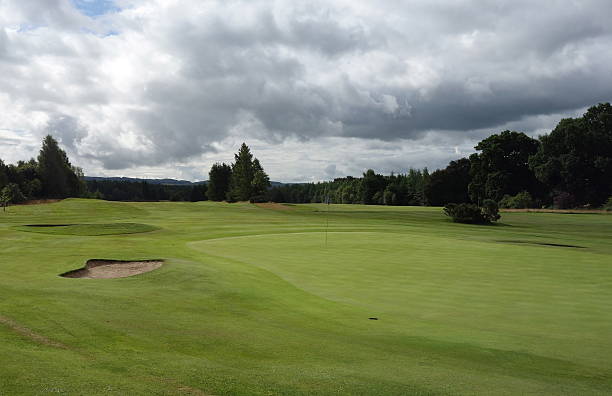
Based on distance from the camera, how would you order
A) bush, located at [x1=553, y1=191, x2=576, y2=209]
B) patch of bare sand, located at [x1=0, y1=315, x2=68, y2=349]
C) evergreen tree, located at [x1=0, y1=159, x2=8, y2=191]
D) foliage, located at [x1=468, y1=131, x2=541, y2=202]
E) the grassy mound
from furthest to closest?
evergreen tree, located at [x1=0, y1=159, x2=8, y2=191] → foliage, located at [x1=468, y1=131, x2=541, y2=202] → bush, located at [x1=553, y1=191, x2=576, y2=209] → the grassy mound → patch of bare sand, located at [x1=0, y1=315, x2=68, y2=349]

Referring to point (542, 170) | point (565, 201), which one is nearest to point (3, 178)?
point (542, 170)

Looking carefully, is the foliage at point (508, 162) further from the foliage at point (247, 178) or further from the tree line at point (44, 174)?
the tree line at point (44, 174)

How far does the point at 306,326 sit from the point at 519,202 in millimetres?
94655

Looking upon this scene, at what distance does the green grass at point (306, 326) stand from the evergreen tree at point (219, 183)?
124923 mm

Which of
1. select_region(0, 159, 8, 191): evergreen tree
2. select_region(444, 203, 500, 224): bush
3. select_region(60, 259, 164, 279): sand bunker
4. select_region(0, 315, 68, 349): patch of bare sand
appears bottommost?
select_region(60, 259, 164, 279): sand bunker

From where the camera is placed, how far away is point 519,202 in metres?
96.8

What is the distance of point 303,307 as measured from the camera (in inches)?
626

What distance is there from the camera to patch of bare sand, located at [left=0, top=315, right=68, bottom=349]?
970cm

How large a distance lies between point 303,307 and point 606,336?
898 cm

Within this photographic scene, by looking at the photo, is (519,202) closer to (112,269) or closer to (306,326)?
(112,269)

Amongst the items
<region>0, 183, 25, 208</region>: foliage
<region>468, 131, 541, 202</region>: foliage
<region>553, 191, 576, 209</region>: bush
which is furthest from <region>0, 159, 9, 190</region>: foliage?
<region>553, 191, 576, 209</region>: bush

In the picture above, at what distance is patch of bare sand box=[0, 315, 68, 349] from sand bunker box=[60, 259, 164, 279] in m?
9.72

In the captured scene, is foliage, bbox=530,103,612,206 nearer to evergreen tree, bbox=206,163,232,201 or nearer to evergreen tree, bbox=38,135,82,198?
evergreen tree, bbox=206,163,232,201

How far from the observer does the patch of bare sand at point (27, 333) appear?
31.8ft
